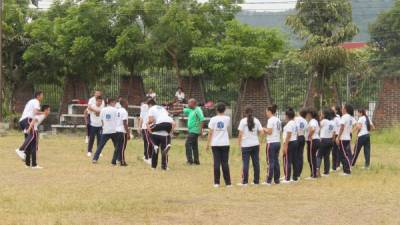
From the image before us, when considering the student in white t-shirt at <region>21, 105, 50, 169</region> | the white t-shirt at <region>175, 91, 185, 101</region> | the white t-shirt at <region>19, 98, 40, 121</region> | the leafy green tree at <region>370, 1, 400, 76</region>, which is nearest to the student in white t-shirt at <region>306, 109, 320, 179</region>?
the student in white t-shirt at <region>21, 105, 50, 169</region>

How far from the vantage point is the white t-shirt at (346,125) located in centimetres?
1877

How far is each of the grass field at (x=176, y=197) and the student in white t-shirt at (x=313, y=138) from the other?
0.51 metres

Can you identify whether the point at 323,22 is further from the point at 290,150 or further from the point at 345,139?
the point at 290,150

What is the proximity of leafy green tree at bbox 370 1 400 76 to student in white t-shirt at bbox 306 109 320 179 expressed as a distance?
38144 mm

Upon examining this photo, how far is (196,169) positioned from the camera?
1942 cm

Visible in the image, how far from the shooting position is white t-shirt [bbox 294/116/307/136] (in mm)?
17016

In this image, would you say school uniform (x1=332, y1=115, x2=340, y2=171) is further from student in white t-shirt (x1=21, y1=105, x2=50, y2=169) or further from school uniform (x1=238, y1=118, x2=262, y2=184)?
student in white t-shirt (x1=21, y1=105, x2=50, y2=169)

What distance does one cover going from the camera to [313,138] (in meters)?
17.8

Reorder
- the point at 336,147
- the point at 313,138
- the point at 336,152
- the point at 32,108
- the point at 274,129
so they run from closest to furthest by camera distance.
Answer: the point at 274,129 → the point at 313,138 → the point at 32,108 → the point at 336,147 → the point at 336,152

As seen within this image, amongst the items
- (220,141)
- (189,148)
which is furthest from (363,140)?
(220,141)

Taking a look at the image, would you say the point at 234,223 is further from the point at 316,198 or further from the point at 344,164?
the point at 344,164

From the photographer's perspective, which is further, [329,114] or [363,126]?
[363,126]

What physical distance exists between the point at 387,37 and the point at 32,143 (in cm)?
4421

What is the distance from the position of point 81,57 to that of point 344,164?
1887 cm
